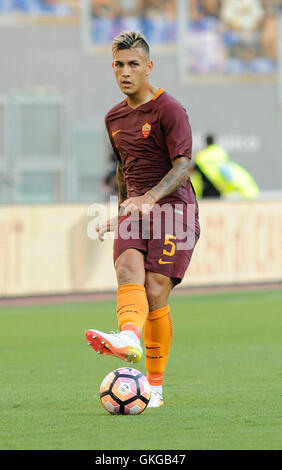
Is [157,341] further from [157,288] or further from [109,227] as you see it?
[109,227]

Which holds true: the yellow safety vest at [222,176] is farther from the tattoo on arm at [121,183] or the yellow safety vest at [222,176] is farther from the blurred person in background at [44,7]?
the tattoo on arm at [121,183]

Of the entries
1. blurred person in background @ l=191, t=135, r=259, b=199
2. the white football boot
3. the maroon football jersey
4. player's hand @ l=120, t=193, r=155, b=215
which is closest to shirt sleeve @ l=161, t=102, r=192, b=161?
the maroon football jersey

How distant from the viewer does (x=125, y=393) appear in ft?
23.2

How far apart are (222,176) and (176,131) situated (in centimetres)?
1303

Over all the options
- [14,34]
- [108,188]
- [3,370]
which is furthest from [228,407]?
[14,34]

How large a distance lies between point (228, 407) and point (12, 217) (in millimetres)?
9370

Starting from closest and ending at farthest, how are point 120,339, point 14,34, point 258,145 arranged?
point 120,339
point 14,34
point 258,145

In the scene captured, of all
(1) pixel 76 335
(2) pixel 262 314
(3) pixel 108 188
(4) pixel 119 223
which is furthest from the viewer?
(3) pixel 108 188

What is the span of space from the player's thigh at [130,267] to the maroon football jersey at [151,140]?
0.35 metres

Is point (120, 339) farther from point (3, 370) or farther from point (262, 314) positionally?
point (262, 314)

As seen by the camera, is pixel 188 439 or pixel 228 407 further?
pixel 228 407

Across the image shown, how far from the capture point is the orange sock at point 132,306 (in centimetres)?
700

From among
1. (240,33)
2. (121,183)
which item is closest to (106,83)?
(240,33)

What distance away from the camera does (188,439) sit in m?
6.23
